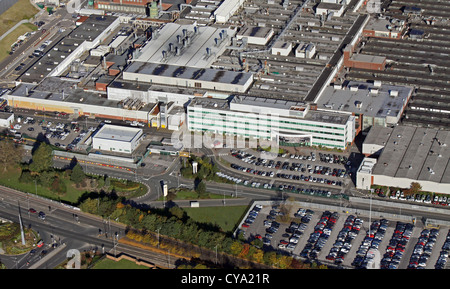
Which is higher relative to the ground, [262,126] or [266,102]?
[266,102]

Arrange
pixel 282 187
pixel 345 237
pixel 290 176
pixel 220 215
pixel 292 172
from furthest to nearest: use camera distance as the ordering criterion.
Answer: pixel 292 172 → pixel 290 176 → pixel 282 187 → pixel 220 215 → pixel 345 237

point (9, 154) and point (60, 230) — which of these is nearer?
point (60, 230)

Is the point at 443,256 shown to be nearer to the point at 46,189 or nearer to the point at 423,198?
the point at 423,198

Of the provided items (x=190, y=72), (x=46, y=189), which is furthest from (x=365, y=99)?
(x=46, y=189)

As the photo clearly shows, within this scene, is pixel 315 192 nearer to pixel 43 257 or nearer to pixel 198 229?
pixel 198 229

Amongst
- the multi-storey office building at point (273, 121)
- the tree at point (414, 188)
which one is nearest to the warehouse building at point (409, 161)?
the tree at point (414, 188)

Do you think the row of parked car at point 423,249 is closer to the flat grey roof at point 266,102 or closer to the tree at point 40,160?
the flat grey roof at point 266,102
